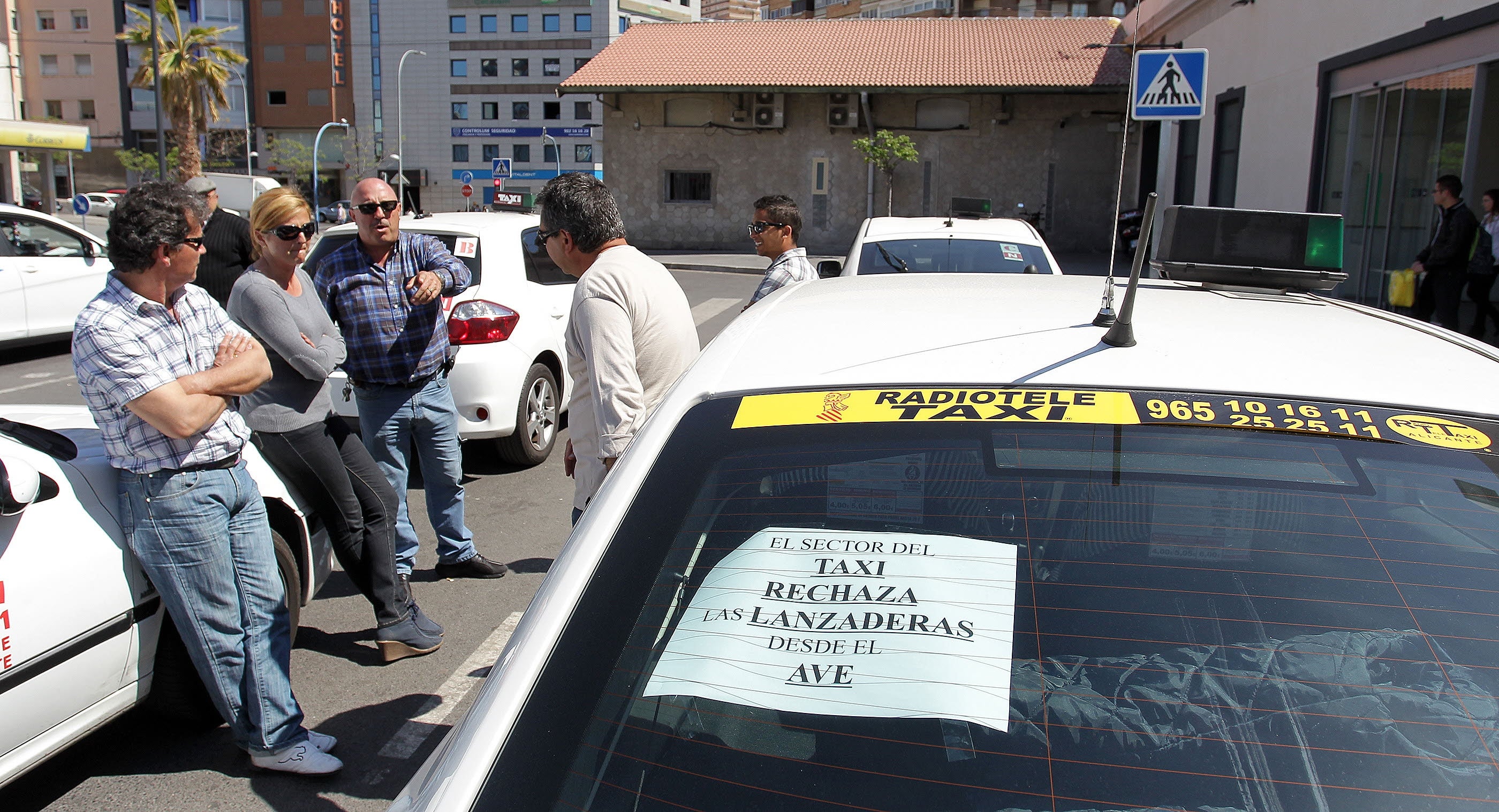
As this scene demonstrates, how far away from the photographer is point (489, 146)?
2886 inches

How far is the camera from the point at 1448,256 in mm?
9172

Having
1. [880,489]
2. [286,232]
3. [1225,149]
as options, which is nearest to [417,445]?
[286,232]

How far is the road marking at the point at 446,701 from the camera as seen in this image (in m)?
3.39

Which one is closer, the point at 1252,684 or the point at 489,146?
the point at 1252,684

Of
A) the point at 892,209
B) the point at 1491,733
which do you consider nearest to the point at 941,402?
the point at 1491,733

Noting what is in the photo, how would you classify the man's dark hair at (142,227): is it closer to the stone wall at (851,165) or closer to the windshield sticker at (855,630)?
the windshield sticker at (855,630)

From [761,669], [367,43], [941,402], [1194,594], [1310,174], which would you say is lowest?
[761,669]

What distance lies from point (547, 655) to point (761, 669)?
0.31m

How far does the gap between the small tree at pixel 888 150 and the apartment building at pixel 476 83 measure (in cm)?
4378

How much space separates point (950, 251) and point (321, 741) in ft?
18.3

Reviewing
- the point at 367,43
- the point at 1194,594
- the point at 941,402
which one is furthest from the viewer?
the point at 367,43

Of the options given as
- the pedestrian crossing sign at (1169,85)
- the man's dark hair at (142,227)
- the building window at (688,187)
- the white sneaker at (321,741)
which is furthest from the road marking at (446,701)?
the building window at (688,187)

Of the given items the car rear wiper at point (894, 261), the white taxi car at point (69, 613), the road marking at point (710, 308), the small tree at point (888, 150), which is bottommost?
the road marking at point (710, 308)

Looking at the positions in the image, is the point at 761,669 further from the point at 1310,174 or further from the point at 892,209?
the point at 892,209
